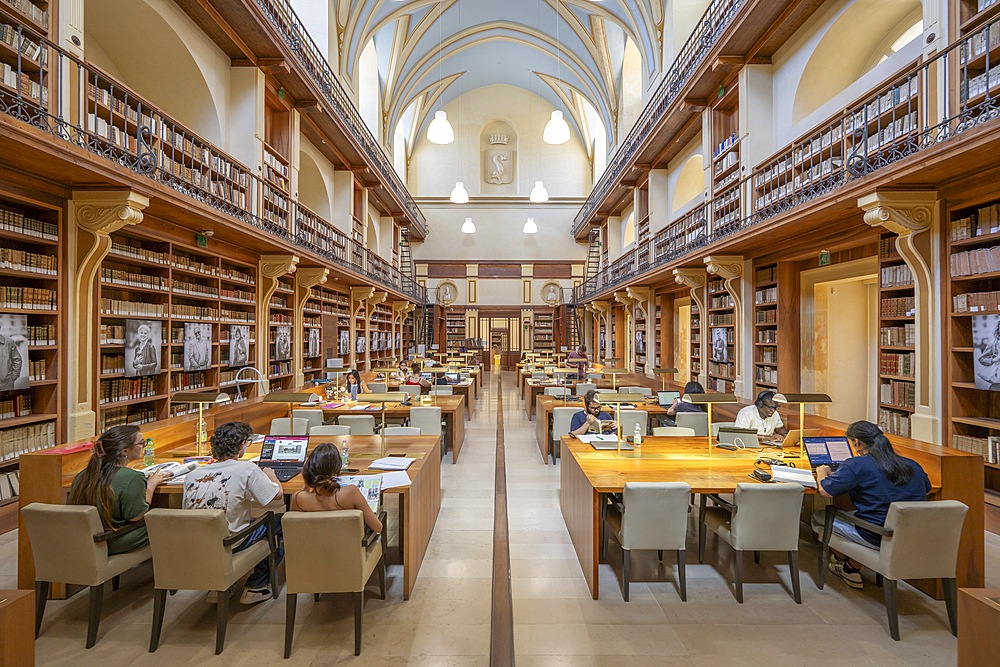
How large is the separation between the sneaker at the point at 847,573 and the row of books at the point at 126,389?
21.0ft

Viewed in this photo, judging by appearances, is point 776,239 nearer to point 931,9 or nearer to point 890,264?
point 890,264

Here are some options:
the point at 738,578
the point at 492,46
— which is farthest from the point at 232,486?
the point at 492,46

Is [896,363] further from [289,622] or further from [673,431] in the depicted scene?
[289,622]

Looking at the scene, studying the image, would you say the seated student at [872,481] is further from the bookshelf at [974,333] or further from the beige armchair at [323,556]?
the beige armchair at [323,556]

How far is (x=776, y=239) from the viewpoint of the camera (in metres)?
6.16

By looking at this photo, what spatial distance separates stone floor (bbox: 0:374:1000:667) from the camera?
2.39 meters

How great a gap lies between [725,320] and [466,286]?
49.7ft

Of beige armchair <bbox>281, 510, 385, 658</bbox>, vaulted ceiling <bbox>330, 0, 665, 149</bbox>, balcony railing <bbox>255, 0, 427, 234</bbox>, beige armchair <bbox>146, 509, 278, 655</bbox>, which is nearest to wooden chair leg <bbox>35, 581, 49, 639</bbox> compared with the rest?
beige armchair <bbox>146, 509, 278, 655</bbox>

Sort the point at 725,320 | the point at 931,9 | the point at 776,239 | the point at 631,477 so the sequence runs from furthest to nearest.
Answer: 1. the point at 725,320
2. the point at 776,239
3. the point at 931,9
4. the point at 631,477

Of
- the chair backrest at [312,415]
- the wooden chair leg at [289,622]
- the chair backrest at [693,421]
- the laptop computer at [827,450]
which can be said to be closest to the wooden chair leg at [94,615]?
the wooden chair leg at [289,622]

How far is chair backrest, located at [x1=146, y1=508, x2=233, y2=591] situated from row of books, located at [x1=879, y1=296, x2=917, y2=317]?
5.79 meters

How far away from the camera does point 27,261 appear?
402 cm

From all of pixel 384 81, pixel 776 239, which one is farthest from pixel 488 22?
pixel 776 239

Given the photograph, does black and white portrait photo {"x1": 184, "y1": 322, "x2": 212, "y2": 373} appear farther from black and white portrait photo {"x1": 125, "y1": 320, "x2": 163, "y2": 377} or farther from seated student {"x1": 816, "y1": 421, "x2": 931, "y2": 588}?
seated student {"x1": 816, "y1": 421, "x2": 931, "y2": 588}
